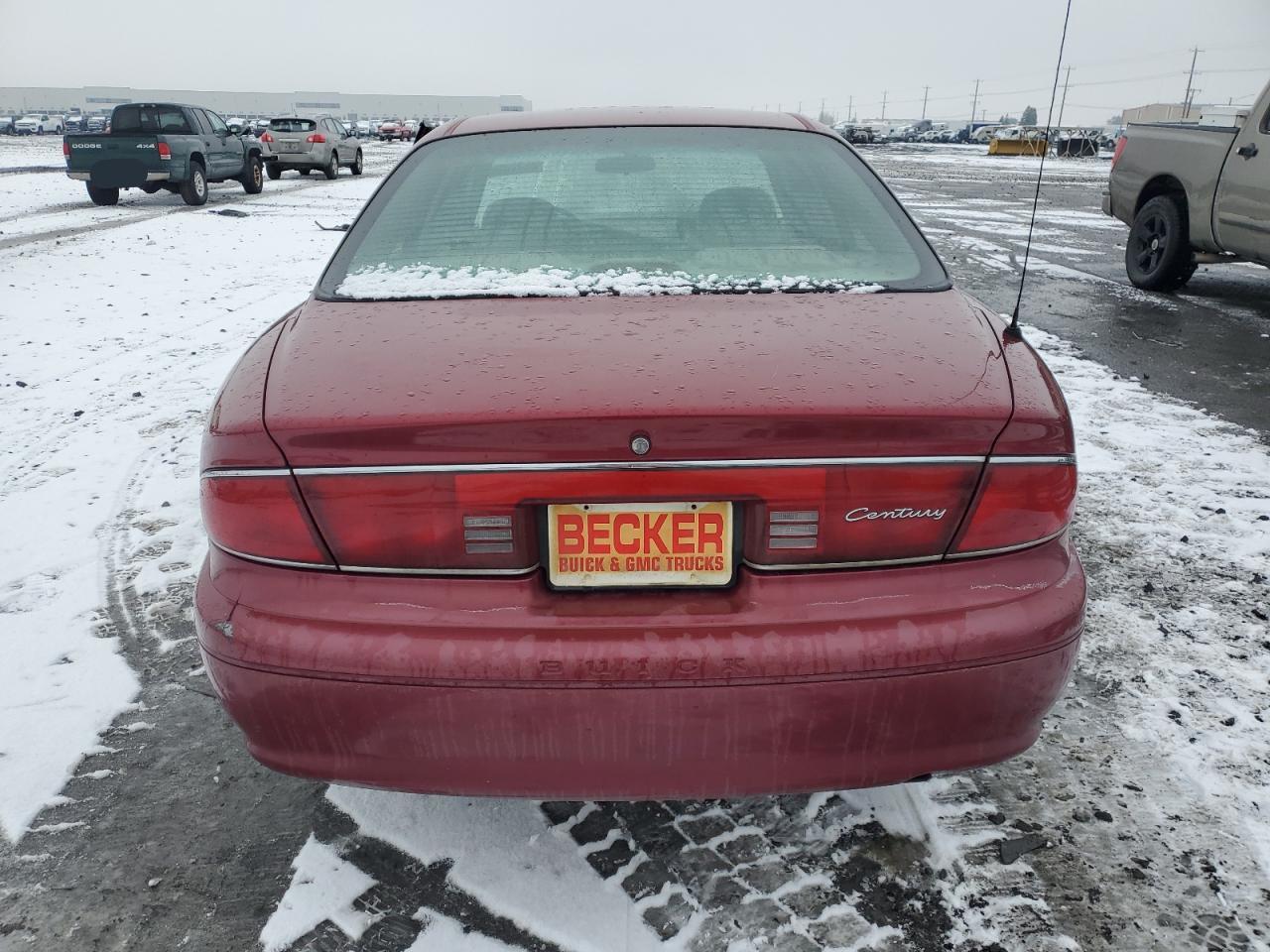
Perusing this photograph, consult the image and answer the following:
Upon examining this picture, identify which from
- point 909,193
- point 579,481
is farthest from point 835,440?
point 909,193

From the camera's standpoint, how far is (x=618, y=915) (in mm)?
1778

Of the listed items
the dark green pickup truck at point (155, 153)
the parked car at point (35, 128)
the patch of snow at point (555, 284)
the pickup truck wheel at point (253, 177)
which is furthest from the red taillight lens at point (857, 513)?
the parked car at point (35, 128)

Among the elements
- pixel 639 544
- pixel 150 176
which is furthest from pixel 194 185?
pixel 639 544

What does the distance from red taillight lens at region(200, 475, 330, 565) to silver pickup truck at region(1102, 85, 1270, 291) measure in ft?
25.5

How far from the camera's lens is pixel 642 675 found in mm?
1501

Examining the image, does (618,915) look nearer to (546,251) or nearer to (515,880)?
(515,880)

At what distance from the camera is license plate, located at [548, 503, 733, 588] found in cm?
153

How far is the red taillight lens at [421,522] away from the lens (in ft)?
4.99

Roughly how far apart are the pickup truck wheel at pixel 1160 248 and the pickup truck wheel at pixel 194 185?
14881 millimetres

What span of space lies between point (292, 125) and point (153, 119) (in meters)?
7.58

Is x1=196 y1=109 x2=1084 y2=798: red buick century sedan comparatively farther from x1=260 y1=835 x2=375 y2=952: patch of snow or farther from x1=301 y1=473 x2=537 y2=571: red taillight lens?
x1=260 y1=835 x2=375 y2=952: patch of snow

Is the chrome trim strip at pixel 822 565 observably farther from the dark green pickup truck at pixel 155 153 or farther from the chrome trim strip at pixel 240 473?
the dark green pickup truck at pixel 155 153

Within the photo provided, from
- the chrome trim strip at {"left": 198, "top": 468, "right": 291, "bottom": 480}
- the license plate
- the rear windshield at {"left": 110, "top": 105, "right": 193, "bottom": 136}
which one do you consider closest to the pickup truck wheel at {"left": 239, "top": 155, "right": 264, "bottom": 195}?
the rear windshield at {"left": 110, "top": 105, "right": 193, "bottom": 136}

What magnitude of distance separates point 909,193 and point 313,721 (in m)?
19.9
